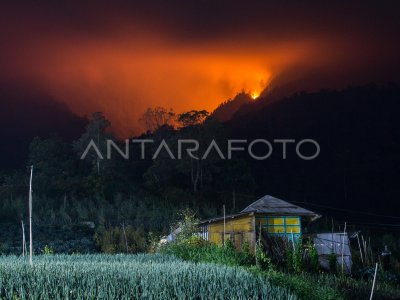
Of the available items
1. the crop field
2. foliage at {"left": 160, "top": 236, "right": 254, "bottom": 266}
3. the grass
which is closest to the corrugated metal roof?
foliage at {"left": 160, "top": 236, "right": 254, "bottom": 266}

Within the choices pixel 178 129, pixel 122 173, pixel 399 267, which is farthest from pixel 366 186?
pixel 399 267

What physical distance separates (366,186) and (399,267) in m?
37.0

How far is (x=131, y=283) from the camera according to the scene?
524 inches

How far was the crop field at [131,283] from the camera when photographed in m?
12.3

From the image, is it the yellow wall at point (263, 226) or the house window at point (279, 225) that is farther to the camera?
the house window at point (279, 225)

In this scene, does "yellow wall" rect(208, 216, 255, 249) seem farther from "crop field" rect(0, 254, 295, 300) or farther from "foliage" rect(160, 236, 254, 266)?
"crop field" rect(0, 254, 295, 300)

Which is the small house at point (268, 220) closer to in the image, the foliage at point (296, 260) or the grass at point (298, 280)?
the foliage at point (296, 260)

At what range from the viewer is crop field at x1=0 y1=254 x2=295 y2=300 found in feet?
40.3

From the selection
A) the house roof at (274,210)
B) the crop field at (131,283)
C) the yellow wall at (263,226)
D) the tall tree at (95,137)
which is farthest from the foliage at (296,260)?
the tall tree at (95,137)

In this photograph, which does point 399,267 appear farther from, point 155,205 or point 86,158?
point 86,158

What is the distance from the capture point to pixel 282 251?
23.7 meters

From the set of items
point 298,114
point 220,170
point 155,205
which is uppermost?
point 298,114

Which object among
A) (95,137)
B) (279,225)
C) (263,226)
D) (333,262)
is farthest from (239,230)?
(95,137)

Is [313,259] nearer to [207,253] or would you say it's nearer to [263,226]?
[263,226]
